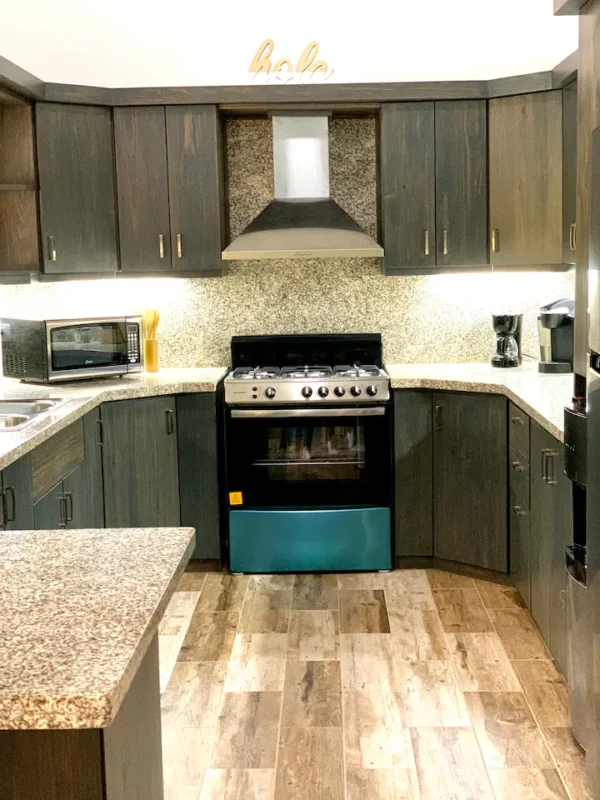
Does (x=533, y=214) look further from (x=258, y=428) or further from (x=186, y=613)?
(x=186, y=613)

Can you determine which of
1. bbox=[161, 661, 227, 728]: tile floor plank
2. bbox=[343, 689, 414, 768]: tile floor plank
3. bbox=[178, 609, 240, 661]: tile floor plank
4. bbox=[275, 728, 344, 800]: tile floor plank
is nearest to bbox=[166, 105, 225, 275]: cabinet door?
bbox=[178, 609, 240, 661]: tile floor plank

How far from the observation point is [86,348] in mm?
4578

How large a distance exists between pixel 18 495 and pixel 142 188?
208 cm

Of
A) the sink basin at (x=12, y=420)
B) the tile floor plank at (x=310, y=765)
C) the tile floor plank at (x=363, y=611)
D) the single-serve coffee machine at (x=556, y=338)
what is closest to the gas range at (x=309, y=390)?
the single-serve coffee machine at (x=556, y=338)

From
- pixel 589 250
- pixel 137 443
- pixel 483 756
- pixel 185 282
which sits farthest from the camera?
pixel 185 282

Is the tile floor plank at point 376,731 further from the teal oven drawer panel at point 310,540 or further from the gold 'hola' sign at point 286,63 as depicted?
the gold 'hola' sign at point 286,63

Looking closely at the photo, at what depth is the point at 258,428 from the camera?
469 cm

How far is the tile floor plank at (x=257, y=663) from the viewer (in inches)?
136

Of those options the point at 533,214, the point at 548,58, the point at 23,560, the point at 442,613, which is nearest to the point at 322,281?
the point at 533,214

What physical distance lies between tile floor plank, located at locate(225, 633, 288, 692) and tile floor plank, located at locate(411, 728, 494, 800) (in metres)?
0.62

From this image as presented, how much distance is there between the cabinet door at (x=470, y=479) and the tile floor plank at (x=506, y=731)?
3.96 feet

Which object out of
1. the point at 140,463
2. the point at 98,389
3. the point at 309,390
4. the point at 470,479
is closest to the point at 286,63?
the point at 309,390

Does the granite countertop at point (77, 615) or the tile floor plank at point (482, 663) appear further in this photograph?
the tile floor plank at point (482, 663)

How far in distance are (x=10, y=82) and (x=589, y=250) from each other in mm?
2731
